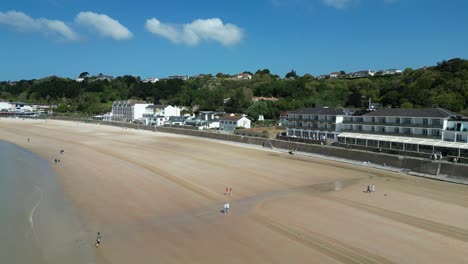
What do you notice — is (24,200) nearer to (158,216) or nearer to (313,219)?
(158,216)

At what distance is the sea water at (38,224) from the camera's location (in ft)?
37.6

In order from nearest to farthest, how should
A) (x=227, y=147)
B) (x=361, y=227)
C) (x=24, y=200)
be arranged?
1. (x=361, y=227)
2. (x=24, y=200)
3. (x=227, y=147)

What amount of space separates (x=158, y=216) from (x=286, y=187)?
29.0 feet

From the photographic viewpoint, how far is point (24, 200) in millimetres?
17516

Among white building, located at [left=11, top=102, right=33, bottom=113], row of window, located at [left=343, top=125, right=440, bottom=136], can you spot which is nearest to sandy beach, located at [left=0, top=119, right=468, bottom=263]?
row of window, located at [left=343, top=125, right=440, bottom=136]

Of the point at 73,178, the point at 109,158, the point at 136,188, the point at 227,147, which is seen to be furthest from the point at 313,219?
the point at 227,147

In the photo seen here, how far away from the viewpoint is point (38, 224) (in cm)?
1421

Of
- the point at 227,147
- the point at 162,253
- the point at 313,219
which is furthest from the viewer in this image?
the point at 227,147

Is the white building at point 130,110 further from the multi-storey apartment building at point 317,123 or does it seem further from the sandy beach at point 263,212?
the sandy beach at point 263,212

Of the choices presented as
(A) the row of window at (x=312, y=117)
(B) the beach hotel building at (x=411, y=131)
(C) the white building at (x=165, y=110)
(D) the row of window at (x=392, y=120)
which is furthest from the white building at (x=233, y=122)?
(C) the white building at (x=165, y=110)

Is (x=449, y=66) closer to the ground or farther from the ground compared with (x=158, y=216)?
farther from the ground

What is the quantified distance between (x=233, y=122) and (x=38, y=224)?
42777 millimetres

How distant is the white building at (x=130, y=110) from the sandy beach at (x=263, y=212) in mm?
54084

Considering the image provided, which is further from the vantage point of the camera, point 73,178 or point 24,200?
point 73,178
